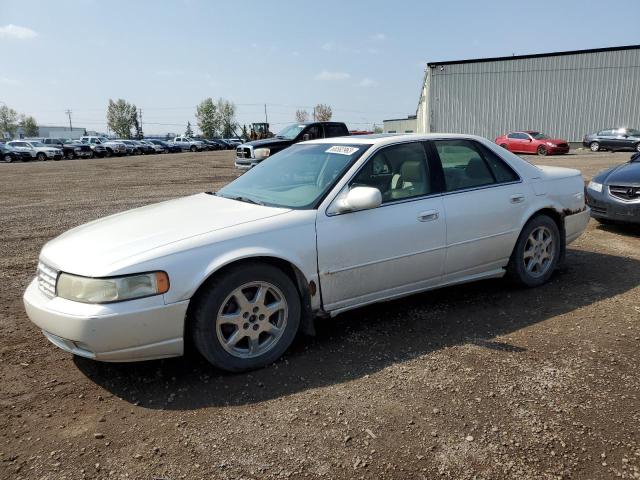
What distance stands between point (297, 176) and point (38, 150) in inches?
1495

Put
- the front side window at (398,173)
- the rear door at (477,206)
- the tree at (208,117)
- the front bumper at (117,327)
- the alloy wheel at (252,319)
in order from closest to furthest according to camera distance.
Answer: the front bumper at (117,327) → the alloy wheel at (252,319) → the front side window at (398,173) → the rear door at (477,206) → the tree at (208,117)

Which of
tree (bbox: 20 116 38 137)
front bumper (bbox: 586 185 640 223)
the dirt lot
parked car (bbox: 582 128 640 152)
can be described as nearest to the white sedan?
the dirt lot

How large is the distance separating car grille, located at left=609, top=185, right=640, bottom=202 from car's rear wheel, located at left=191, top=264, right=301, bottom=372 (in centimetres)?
553

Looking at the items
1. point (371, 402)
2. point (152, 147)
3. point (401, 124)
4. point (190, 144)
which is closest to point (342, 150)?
point (371, 402)

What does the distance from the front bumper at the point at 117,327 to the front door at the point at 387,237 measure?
1052mm

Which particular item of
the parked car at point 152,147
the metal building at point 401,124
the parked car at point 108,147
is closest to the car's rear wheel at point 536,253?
the parked car at point 108,147

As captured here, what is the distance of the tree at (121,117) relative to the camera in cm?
11769

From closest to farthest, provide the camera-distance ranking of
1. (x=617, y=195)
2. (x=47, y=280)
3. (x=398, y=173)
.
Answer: (x=47, y=280), (x=398, y=173), (x=617, y=195)

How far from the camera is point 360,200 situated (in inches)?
135

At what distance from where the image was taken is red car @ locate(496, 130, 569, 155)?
27.0 metres

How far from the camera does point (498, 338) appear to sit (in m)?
3.68

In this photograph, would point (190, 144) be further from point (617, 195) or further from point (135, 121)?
point (135, 121)

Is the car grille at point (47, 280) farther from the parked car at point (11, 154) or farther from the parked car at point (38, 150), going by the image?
the parked car at point (38, 150)

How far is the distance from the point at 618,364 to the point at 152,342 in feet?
9.55
